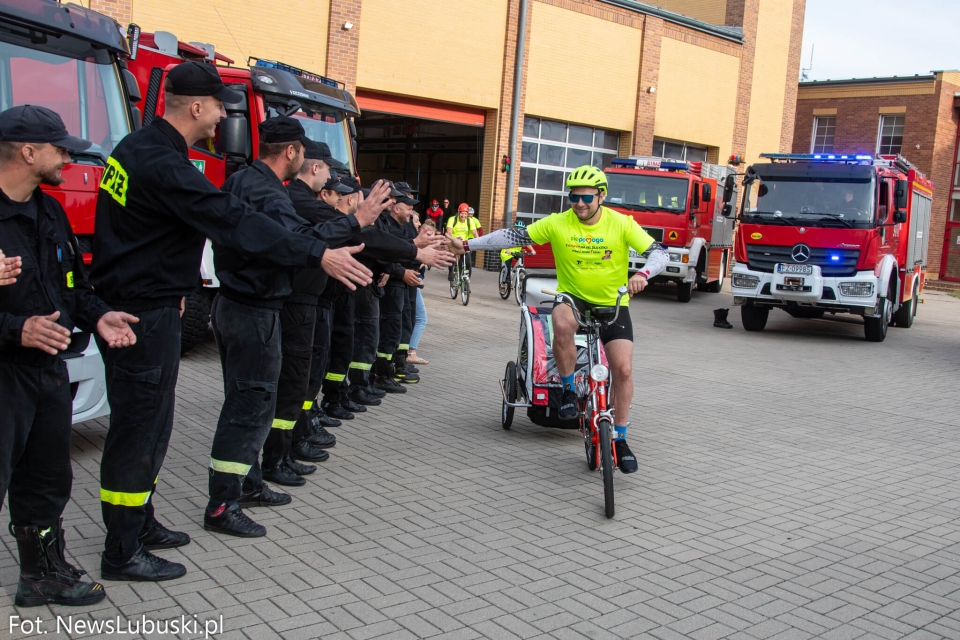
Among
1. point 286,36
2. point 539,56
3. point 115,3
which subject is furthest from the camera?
point 539,56

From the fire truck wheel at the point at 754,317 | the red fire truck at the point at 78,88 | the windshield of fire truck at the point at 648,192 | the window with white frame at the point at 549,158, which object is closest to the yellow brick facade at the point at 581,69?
the window with white frame at the point at 549,158

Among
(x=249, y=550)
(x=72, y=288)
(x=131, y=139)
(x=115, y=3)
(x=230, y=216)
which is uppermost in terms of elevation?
(x=115, y=3)

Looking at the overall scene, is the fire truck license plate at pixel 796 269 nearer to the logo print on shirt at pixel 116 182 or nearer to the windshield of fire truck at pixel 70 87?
the windshield of fire truck at pixel 70 87

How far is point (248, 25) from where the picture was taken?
19.2 metres

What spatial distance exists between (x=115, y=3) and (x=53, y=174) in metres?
15.0

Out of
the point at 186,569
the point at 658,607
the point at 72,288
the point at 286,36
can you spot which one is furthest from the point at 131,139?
the point at 286,36

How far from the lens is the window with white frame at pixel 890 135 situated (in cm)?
4041

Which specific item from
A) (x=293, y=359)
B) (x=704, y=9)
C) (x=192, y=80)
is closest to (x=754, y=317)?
(x=293, y=359)

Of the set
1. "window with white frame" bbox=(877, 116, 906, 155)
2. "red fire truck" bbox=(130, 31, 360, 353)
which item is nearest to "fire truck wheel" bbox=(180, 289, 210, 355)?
"red fire truck" bbox=(130, 31, 360, 353)

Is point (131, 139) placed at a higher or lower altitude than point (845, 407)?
higher

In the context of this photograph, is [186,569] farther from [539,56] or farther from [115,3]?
[539,56]

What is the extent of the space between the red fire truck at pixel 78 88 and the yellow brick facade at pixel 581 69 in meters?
19.4

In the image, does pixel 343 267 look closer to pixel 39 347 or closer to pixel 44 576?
pixel 39 347

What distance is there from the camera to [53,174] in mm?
3719
